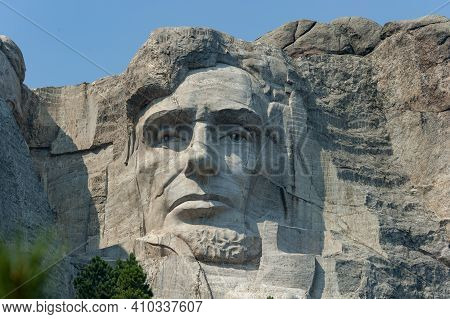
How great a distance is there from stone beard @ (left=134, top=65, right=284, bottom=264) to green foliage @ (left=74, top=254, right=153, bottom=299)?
1738 mm

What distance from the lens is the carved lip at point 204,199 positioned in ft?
81.4

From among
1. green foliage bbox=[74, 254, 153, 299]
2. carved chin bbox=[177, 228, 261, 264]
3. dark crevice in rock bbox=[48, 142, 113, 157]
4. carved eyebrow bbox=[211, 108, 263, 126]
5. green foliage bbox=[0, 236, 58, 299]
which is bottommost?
green foliage bbox=[0, 236, 58, 299]

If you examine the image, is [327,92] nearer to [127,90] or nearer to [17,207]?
[127,90]

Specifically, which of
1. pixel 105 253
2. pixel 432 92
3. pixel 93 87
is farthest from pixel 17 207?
pixel 432 92

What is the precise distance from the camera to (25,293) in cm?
1877

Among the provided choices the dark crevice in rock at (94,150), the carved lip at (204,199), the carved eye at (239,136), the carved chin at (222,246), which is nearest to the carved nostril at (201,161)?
the carved lip at (204,199)

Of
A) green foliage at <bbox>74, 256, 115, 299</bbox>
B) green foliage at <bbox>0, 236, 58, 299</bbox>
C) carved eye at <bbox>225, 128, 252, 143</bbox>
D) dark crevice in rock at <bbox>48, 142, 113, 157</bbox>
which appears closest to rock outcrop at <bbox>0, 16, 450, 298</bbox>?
dark crevice in rock at <bbox>48, 142, 113, 157</bbox>

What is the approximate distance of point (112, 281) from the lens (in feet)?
73.7

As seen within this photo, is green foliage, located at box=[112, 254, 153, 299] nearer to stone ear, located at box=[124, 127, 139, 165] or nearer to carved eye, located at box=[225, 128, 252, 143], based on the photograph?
carved eye, located at box=[225, 128, 252, 143]

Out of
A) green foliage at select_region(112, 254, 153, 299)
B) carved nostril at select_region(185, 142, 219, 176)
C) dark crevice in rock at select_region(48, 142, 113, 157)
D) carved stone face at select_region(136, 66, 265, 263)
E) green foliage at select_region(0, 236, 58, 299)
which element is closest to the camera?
green foliage at select_region(0, 236, 58, 299)

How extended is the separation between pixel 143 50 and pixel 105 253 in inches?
103

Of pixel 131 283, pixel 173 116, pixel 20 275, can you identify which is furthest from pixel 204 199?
pixel 20 275

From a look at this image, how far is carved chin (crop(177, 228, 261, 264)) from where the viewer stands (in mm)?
24406

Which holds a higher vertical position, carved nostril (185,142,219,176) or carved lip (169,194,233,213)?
carved nostril (185,142,219,176)
